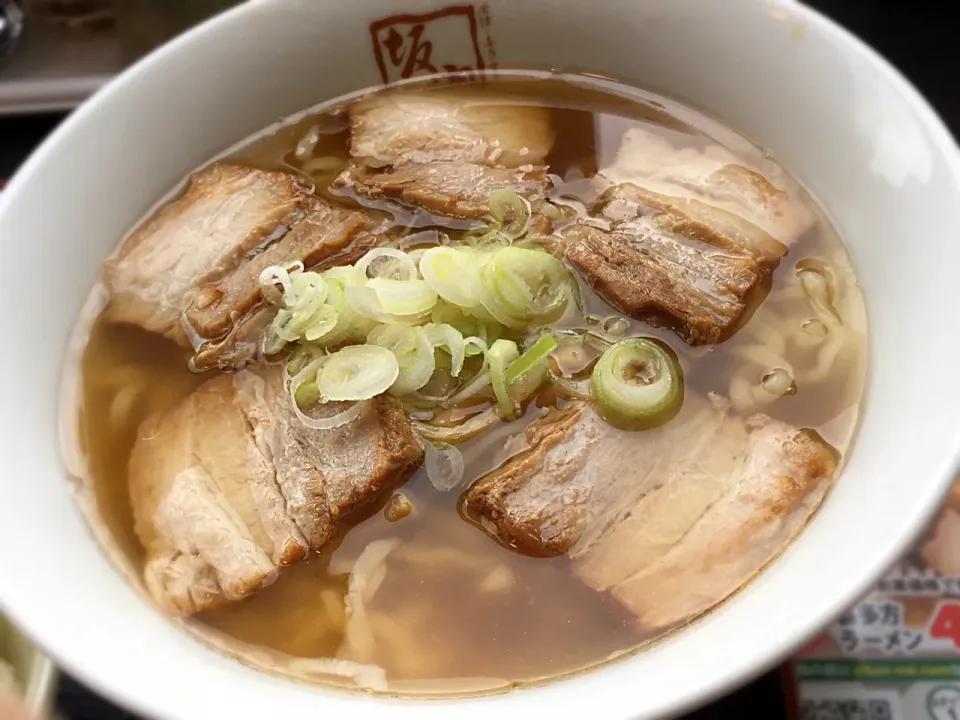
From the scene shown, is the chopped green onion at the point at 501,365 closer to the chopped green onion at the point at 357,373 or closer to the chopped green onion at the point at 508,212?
the chopped green onion at the point at 357,373

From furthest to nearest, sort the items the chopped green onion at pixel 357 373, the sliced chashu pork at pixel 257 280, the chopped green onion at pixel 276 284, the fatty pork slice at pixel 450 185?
the fatty pork slice at pixel 450 185, the sliced chashu pork at pixel 257 280, the chopped green onion at pixel 276 284, the chopped green onion at pixel 357 373

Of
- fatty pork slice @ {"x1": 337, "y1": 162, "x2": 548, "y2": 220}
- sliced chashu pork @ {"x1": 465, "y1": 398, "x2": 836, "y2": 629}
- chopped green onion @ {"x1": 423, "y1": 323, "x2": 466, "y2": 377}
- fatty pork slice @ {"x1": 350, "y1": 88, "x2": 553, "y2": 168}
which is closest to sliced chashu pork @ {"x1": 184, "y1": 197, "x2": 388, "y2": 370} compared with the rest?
fatty pork slice @ {"x1": 337, "y1": 162, "x2": 548, "y2": 220}

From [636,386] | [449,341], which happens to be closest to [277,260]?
[449,341]

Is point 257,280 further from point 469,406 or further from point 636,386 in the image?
point 636,386

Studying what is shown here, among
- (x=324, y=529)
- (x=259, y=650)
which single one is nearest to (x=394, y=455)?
(x=324, y=529)

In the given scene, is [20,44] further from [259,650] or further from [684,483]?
[684,483]

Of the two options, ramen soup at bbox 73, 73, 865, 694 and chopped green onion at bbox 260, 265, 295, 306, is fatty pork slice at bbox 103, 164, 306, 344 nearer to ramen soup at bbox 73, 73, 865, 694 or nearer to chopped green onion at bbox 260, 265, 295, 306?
ramen soup at bbox 73, 73, 865, 694

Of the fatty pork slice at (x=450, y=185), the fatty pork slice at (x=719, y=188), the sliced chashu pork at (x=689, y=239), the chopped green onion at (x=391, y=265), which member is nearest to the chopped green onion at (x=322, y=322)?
the chopped green onion at (x=391, y=265)
